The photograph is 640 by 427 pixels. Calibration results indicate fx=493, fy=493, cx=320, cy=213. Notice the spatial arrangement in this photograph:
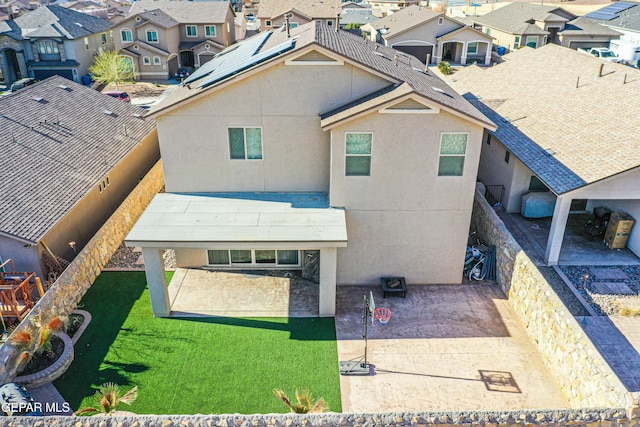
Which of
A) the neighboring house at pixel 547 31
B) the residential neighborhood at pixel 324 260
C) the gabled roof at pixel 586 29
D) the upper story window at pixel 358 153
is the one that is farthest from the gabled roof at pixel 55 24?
the gabled roof at pixel 586 29

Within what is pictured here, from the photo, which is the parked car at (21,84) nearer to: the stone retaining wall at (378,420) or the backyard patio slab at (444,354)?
the backyard patio slab at (444,354)

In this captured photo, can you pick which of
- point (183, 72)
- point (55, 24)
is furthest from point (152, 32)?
point (55, 24)

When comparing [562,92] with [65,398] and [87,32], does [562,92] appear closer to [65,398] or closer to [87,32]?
[65,398]

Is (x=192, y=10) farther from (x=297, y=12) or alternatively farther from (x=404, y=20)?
(x=404, y=20)

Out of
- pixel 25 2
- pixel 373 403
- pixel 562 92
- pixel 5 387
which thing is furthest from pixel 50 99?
Result: pixel 25 2

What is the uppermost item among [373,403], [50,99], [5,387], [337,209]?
[50,99]

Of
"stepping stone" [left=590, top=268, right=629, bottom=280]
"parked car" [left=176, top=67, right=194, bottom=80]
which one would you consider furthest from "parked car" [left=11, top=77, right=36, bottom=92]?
"stepping stone" [left=590, top=268, right=629, bottom=280]

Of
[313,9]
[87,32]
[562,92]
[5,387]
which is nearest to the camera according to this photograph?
[5,387]
